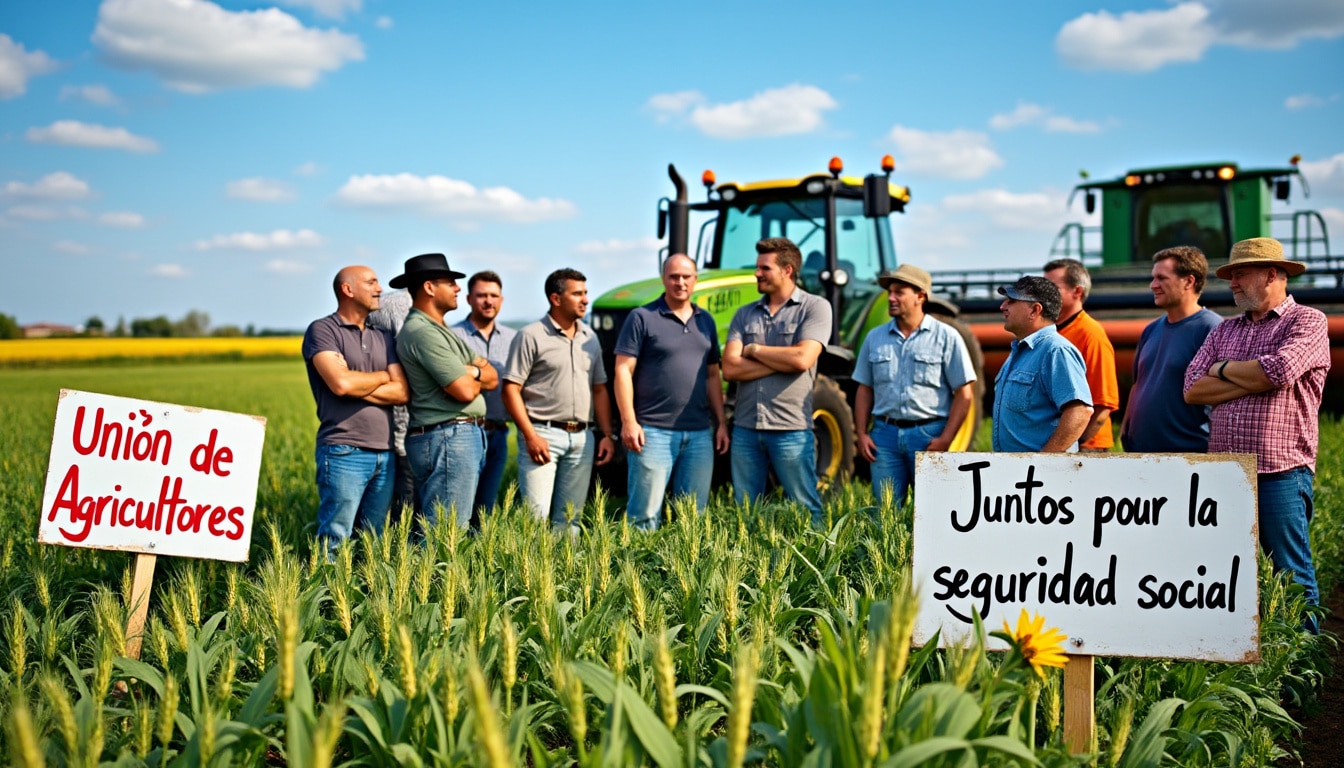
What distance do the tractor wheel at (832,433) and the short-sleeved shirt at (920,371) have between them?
5.00ft

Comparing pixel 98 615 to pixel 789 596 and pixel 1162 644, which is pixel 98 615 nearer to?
pixel 789 596

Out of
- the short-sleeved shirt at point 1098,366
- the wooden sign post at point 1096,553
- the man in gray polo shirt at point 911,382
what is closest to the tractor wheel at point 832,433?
the man in gray polo shirt at point 911,382

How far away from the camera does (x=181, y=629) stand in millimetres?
2709

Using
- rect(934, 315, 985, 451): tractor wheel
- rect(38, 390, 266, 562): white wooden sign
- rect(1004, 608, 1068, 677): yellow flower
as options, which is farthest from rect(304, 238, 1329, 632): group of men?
rect(934, 315, 985, 451): tractor wheel

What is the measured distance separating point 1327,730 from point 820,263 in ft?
16.1

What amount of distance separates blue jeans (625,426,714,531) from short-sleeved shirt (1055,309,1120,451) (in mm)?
1965

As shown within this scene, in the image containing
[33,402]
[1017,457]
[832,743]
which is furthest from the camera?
[33,402]

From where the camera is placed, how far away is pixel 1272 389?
13.3ft

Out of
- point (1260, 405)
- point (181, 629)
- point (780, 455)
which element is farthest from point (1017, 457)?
point (780, 455)

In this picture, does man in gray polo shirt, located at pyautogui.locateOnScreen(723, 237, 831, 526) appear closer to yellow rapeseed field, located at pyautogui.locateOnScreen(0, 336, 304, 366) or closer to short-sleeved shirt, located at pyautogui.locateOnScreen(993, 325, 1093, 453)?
short-sleeved shirt, located at pyautogui.locateOnScreen(993, 325, 1093, 453)

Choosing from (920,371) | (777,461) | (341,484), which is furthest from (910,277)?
(341,484)

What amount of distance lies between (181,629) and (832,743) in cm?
176

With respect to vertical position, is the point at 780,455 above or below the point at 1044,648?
above

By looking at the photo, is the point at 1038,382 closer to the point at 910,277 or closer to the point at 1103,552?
the point at 910,277
